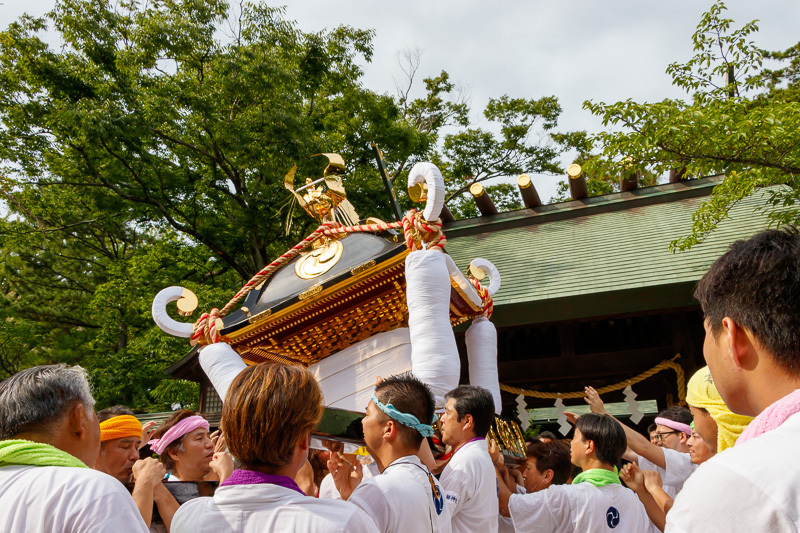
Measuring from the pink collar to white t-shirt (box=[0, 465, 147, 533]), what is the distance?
1.29 m

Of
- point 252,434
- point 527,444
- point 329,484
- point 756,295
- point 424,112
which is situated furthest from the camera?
point 424,112

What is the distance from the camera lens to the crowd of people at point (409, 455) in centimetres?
99

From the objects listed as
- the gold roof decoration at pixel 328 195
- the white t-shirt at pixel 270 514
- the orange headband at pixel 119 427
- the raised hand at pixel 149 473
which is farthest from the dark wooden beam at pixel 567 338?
the white t-shirt at pixel 270 514

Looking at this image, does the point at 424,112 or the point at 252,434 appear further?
the point at 424,112

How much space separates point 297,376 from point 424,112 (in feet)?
50.2

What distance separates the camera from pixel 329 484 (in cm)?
316

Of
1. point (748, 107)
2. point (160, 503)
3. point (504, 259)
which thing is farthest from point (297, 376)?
point (504, 259)

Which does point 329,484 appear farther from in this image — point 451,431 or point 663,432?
point 663,432

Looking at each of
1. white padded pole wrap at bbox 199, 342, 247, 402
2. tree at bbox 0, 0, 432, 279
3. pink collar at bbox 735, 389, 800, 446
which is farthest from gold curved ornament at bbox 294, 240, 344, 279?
tree at bbox 0, 0, 432, 279

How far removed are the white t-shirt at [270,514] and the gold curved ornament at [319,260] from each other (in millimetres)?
2808

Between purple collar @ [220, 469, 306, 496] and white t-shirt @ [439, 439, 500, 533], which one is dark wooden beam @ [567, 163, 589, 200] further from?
purple collar @ [220, 469, 306, 496]

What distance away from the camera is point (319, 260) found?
4.46 meters

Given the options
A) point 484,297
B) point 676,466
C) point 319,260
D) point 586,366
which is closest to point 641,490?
point 676,466

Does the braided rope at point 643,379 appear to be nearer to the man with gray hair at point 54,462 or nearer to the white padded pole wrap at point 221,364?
the white padded pole wrap at point 221,364
